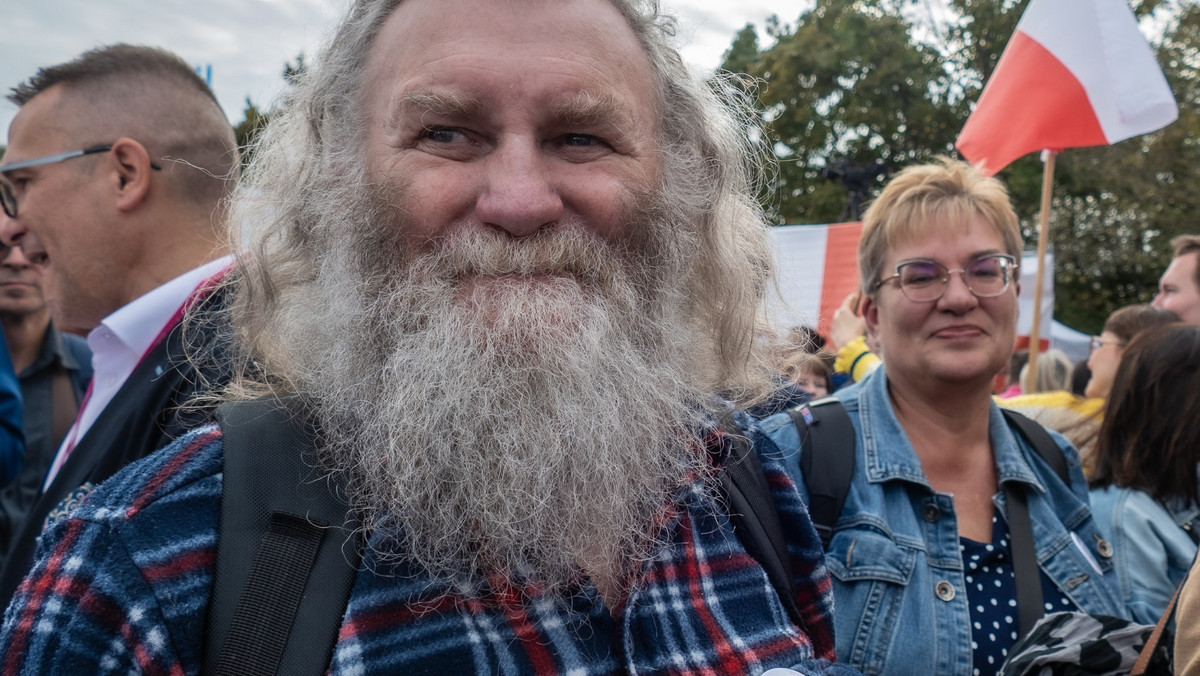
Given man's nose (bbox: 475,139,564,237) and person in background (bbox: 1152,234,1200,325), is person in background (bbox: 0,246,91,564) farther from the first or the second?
person in background (bbox: 1152,234,1200,325)

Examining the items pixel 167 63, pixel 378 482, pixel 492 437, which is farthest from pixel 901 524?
pixel 167 63

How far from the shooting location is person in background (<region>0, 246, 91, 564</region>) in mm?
3367

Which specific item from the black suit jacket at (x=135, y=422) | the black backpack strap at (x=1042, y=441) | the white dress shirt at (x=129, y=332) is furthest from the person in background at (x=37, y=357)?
the black backpack strap at (x=1042, y=441)

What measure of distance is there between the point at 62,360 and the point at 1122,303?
23560 millimetres

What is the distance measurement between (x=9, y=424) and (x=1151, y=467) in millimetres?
3877

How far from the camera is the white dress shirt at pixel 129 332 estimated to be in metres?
2.35

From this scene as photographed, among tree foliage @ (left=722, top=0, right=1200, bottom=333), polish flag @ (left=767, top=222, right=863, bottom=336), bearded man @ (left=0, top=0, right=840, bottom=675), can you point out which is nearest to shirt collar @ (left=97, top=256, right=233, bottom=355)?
bearded man @ (left=0, top=0, right=840, bottom=675)

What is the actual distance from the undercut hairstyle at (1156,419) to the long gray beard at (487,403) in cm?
222

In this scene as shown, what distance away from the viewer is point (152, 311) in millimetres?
2381

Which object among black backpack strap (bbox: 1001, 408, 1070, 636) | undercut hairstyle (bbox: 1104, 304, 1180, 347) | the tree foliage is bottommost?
black backpack strap (bbox: 1001, 408, 1070, 636)

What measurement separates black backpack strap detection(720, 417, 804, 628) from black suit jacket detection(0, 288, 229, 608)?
1.10 m

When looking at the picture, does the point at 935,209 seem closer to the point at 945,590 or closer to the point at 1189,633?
the point at 945,590

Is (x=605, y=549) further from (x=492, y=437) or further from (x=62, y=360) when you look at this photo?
(x=62, y=360)

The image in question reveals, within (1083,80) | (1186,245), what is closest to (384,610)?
(1083,80)
